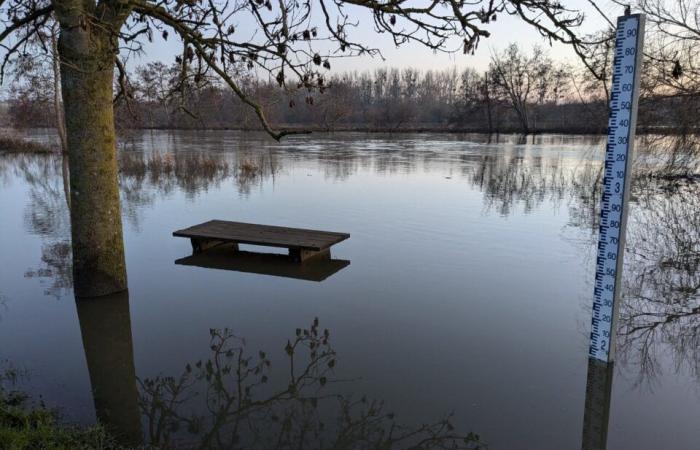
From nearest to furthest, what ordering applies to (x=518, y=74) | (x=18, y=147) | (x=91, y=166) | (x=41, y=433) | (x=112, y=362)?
(x=41, y=433), (x=112, y=362), (x=91, y=166), (x=18, y=147), (x=518, y=74)

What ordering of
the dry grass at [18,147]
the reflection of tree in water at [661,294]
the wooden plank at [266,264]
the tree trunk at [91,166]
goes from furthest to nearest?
the dry grass at [18,147] → the wooden plank at [266,264] → the tree trunk at [91,166] → the reflection of tree in water at [661,294]

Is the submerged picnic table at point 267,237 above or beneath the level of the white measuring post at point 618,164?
beneath

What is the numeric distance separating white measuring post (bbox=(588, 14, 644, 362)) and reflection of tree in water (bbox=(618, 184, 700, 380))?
1005 millimetres

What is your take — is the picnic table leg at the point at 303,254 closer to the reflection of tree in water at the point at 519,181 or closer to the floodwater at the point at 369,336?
the floodwater at the point at 369,336

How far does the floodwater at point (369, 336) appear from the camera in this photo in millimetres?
4172

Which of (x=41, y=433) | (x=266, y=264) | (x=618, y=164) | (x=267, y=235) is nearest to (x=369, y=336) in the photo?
(x=618, y=164)

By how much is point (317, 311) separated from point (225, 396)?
220cm

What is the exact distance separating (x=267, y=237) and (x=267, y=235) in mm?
169

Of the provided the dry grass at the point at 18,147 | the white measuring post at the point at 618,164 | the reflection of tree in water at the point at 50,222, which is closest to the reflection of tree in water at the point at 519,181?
the white measuring post at the point at 618,164

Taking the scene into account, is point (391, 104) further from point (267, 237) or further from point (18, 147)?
point (267, 237)

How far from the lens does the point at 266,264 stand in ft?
28.9

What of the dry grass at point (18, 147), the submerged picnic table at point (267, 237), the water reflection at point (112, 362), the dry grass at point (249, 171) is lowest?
the water reflection at point (112, 362)

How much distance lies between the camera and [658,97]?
16.7 metres

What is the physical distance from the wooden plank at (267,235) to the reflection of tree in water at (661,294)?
4438mm
